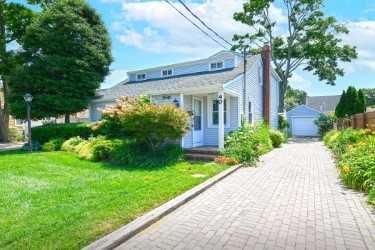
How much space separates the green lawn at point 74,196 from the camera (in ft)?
15.9

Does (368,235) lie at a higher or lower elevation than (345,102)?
lower

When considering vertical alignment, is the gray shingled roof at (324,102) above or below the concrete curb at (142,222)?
above

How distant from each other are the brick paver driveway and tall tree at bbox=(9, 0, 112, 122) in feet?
49.5

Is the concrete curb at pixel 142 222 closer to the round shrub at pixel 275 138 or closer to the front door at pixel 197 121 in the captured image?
the front door at pixel 197 121

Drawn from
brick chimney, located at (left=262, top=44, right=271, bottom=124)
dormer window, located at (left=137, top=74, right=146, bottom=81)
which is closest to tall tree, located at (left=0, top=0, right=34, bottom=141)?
dormer window, located at (left=137, top=74, right=146, bottom=81)

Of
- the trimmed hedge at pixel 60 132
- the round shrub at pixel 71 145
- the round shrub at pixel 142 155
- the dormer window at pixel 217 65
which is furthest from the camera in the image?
the dormer window at pixel 217 65

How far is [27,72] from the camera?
68.7ft

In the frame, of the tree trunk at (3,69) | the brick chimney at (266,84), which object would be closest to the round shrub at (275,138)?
the brick chimney at (266,84)

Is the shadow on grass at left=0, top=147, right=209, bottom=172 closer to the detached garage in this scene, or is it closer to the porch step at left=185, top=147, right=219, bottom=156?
the porch step at left=185, top=147, right=219, bottom=156

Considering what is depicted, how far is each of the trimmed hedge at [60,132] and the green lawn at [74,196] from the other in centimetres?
556

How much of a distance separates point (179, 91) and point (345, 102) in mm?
19001

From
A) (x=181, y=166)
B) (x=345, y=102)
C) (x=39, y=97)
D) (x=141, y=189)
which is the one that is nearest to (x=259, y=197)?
(x=141, y=189)

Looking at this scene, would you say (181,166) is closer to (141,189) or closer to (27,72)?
(141,189)

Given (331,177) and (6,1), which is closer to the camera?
(331,177)
